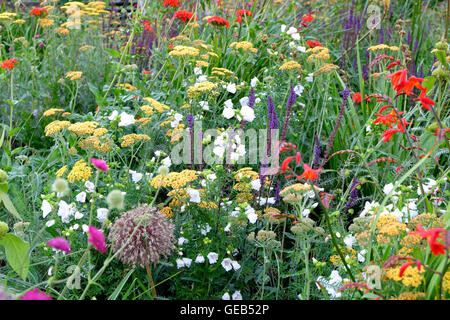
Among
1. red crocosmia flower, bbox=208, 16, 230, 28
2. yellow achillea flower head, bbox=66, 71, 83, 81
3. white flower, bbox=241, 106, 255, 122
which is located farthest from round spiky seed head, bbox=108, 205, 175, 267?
red crocosmia flower, bbox=208, 16, 230, 28

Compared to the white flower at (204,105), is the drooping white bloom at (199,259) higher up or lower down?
lower down

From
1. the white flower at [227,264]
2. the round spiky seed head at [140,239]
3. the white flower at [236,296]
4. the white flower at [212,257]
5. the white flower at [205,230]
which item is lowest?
the white flower at [236,296]

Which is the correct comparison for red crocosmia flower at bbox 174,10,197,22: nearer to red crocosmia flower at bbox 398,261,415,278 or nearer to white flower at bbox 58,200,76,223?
white flower at bbox 58,200,76,223

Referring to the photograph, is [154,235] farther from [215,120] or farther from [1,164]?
[1,164]

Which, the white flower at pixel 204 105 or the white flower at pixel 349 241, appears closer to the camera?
the white flower at pixel 349 241

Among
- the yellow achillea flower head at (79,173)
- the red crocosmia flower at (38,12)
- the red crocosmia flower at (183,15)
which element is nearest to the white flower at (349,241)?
the yellow achillea flower head at (79,173)

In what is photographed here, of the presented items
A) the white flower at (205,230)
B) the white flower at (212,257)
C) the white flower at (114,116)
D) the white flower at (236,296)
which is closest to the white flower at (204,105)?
the white flower at (114,116)

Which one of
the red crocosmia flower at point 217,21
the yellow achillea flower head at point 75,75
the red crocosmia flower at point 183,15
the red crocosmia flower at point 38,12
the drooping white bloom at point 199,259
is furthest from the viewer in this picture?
the red crocosmia flower at point 38,12

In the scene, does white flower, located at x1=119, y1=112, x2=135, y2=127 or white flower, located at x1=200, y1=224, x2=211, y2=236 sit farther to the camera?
white flower, located at x1=119, y1=112, x2=135, y2=127

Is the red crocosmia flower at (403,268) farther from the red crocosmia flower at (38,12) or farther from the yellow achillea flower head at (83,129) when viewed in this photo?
the red crocosmia flower at (38,12)

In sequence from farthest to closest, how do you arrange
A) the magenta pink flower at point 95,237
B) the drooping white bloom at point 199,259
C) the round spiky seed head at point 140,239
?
the drooping white bloom at point 199,259
the round spiky seed head at point 140,239
the magenta pink flower at point 95,237

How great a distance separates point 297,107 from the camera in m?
2.80

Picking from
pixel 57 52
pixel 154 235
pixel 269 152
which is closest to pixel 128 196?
pixel 154 235
